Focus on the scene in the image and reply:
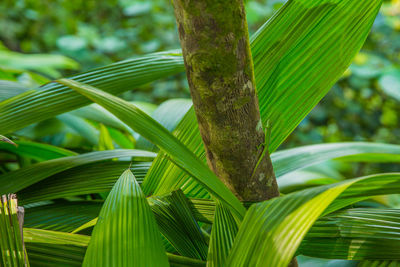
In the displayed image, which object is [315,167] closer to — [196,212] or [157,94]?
[196,212]

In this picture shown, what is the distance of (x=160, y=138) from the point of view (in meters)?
0.23

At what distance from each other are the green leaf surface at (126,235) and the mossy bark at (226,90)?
7 cm

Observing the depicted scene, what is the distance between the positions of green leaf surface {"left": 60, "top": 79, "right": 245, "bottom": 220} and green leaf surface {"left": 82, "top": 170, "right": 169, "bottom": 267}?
1.7 inches

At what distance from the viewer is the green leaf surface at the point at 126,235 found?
0.72 ft

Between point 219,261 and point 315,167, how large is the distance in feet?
1.95

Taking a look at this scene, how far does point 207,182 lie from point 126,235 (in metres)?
0.06

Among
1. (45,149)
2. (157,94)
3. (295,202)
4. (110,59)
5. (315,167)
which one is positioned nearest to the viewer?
(295,202)

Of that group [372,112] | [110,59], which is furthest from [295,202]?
[110,59]

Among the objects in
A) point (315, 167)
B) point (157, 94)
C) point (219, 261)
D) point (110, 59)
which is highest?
point (110, 59)

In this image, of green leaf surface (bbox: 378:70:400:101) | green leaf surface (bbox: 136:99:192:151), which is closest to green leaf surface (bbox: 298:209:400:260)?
green leaf surface (bbox: 136:99:192:151)

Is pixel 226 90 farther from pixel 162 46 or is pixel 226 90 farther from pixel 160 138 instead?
pixel 162 46

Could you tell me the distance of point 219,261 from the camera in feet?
0.81

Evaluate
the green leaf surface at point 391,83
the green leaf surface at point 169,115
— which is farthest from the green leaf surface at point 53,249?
the green leaf surface at point 391,83

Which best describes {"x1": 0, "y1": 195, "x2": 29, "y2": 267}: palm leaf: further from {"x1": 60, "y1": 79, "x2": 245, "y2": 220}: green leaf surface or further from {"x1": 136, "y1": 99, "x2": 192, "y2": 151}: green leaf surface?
{"x1": 136, "y1": 99, "x2": 192, "y2": 151}: green leaf surface
